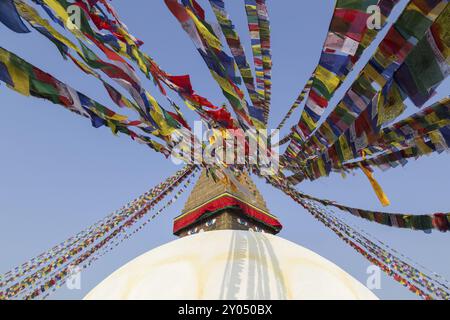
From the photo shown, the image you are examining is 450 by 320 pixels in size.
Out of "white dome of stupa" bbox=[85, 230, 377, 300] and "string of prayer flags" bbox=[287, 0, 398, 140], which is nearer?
"string of prayer flags" bbox=[287, 0, 398, 140]

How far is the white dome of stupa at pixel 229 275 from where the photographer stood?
313cm

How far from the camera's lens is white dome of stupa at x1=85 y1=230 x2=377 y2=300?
123 inches

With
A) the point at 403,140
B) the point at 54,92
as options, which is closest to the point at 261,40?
the point at 403,140

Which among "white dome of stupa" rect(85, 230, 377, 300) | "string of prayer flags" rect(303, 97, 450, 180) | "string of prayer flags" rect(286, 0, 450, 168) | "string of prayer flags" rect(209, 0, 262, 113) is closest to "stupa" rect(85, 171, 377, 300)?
"white dome of stupa" rect(85, 230, 377, 300)

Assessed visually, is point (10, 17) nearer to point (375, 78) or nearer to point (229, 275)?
point (375, 78)

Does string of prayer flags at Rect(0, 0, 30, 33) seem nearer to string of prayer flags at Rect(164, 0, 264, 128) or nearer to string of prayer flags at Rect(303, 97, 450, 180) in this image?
string of prayer flags at Rect(164, 0, 264, 128)

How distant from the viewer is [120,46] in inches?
116

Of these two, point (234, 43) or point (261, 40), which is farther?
point (261, 40)

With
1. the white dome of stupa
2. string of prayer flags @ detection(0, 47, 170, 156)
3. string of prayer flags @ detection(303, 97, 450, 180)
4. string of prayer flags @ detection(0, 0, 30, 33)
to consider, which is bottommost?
the white dome of stupa

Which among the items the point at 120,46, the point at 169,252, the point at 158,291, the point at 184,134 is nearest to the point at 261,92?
the point at 184,134

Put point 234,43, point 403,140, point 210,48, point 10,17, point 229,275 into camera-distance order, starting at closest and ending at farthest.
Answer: point 10,17 < point 210,48 < point 229,275 < point 234,43 < point 403,140

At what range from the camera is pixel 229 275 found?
10.7 ft

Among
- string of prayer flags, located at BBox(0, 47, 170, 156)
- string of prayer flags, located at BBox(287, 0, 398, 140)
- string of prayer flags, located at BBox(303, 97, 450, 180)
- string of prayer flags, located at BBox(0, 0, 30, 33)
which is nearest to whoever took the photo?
string of prayer flags, located at BBox(0, 0, 30, 33)

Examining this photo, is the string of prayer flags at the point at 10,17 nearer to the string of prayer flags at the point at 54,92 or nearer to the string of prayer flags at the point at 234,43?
the string of prayer flags at the point at 54,92
